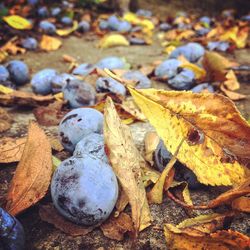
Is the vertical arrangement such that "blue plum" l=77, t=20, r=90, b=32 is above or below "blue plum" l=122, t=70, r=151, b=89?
below

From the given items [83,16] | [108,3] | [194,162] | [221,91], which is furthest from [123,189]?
[108,3]

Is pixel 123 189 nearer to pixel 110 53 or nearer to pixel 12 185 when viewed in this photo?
pixel 12 185

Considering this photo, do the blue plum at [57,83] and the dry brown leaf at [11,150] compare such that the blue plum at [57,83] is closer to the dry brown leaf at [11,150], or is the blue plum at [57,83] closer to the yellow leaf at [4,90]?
the yellow leaf at [4,90]

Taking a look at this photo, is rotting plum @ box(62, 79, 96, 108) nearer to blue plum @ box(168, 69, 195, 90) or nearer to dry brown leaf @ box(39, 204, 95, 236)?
blue plum @ box(168, 69, 195, 90)

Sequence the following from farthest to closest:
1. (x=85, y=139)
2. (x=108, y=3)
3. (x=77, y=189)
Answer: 1. (x=108, y=3)
2. (x=85, y=139)
3. (x=77, y=189)

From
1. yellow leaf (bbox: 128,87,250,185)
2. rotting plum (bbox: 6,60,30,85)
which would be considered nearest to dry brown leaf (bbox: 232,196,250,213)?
yellow leaf (bbox: 128,87,250,185)

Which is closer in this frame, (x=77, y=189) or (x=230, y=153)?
(x=77, y=189)
